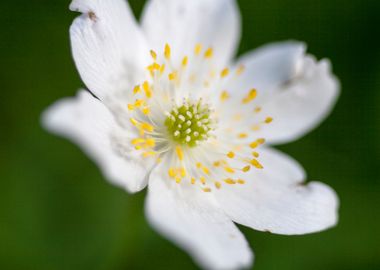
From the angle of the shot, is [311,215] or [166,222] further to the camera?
[311,215]

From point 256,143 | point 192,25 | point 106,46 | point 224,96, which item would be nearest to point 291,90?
point 224,96

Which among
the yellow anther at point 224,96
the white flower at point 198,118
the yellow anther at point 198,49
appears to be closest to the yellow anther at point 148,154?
the white flower at point 198,118

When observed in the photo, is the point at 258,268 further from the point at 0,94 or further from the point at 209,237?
the point at 0,94

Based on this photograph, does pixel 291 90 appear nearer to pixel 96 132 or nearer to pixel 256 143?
pixel 256 143

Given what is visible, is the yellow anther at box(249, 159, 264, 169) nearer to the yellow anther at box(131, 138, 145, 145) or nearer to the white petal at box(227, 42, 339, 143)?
the white petal at box(227, 42, 339, 143)

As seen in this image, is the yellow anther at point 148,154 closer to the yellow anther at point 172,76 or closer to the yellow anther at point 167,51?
the yellow anther at point 172,76

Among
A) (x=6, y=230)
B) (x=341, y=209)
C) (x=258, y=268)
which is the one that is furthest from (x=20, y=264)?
(x=341, y=209)
